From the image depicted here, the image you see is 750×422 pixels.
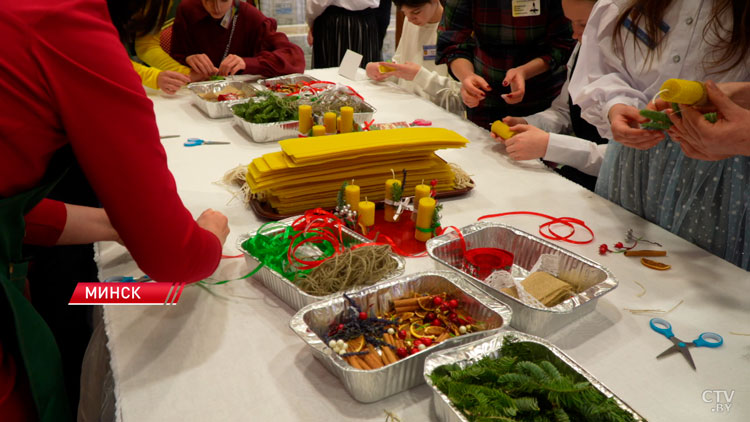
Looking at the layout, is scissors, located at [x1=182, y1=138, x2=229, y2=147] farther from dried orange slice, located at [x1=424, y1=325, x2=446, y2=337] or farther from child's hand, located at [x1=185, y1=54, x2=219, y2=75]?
dried orange slice, located at [x1=424, y1=325, x2=446, y2=337]

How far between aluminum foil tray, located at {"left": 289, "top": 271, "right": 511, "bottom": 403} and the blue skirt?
72 cm

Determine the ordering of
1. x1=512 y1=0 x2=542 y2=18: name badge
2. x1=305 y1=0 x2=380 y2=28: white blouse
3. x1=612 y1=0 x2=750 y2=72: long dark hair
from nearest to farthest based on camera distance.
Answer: x1=612 y1=0 x2=750 y2=72: long dark hair, x1=512 y1=0 x2=542 y2=18: name badge, x1=305 y1=0 x2=380 y2=28: white blouse

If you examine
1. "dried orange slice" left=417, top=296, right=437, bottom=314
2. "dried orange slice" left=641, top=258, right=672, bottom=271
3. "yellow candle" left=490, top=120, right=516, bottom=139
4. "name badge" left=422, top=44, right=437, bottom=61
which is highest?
"name badge" left=422, top=44, right=437, bottom=61

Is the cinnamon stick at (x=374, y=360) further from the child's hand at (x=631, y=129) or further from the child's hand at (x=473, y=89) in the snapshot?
the child's hand at (x=473, y=89)

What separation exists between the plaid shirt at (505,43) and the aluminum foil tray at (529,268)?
1263 millimetres

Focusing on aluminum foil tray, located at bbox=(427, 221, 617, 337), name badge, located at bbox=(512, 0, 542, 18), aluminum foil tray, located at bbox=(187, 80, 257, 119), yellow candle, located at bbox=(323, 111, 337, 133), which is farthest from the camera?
name badge, located at bbox=(512, 0, 542, 18)

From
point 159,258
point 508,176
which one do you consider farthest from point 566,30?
point 159,258

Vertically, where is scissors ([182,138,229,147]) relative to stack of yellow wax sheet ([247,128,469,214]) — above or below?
below

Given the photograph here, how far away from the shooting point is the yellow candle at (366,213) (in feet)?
4.22

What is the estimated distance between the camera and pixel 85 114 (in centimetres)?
68

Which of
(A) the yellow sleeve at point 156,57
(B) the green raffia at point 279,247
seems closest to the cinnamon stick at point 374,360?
(B) the green raffia at point 279,247

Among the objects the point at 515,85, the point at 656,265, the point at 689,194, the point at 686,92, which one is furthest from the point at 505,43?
the point at 656,265

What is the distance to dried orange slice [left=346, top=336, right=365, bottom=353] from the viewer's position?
91 cm

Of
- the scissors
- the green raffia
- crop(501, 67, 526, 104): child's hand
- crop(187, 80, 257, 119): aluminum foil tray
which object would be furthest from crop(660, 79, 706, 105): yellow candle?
crop(187, 80, 257, 119): aluminum foil tray
